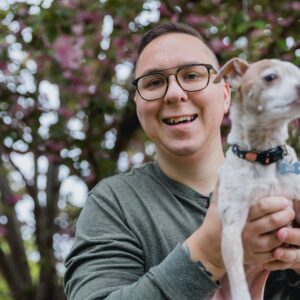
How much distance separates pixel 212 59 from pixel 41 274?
3730 mm

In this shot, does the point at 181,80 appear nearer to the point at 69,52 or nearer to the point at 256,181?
the point at 256,181

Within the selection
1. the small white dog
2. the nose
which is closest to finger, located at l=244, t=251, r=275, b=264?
the small white dog

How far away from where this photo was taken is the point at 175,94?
2.26 meters

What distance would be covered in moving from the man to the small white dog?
0.06 meters

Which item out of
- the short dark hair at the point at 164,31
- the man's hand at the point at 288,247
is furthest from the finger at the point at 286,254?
the short dark hair at the point at 164,31

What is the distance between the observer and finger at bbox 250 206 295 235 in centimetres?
174

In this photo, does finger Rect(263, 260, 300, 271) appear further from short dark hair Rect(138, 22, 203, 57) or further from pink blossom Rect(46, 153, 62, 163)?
pink blossom Rect(46, 153, 62, 163)

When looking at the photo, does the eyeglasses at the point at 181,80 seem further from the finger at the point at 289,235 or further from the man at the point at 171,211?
the finger at the point at 289,235

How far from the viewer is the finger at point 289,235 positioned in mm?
1771

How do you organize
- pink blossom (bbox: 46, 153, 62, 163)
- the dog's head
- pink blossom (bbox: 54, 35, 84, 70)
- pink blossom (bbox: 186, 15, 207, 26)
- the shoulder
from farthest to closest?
pink blossom (bbox: 54, 35, 84, 70)
pink blossom (bbox: 46, 153, 62, 163)
pink blossom (bbox: 186, 15, 207, 26)
the shoulder
the dog's head

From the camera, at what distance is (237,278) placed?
168 cm

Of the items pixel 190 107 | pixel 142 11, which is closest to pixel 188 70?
pixel 190 107

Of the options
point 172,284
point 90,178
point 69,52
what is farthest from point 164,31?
point 69,52

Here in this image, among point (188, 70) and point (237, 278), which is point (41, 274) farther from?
point (237, 278)
